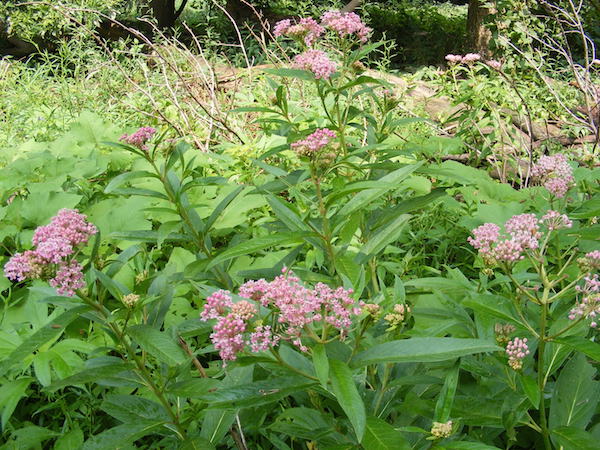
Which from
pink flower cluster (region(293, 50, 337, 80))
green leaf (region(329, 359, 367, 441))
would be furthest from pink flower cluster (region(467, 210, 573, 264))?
pink flower cluster (region(293, 50, 337, 80))

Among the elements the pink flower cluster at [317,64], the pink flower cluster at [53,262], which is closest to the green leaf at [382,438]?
the pink flower cluster at [53,262]

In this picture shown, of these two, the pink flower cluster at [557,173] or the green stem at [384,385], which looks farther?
the pink flower cluster at [557,173]

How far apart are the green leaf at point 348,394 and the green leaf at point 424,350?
0.07m

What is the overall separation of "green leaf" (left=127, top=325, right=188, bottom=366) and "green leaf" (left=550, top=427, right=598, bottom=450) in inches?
33.2

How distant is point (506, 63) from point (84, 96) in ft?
14.8

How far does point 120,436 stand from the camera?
4.64 feet

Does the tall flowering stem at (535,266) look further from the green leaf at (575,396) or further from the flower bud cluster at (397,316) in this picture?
the flower bud cluster at (397,316)

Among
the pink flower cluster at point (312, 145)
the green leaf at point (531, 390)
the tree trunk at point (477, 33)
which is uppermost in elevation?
the pink flower cluster at point (312, 145)

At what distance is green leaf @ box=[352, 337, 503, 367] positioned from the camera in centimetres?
111

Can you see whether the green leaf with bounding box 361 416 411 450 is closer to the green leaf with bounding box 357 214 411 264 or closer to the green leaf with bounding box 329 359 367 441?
the green leaf with bounding box 329 359 367 441

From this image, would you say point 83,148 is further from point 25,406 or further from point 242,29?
point 242,29

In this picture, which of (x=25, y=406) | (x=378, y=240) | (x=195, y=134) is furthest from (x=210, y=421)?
(x=195, y=134)

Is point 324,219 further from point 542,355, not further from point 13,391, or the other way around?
point 13,391

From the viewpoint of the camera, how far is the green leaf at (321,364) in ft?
3.52
